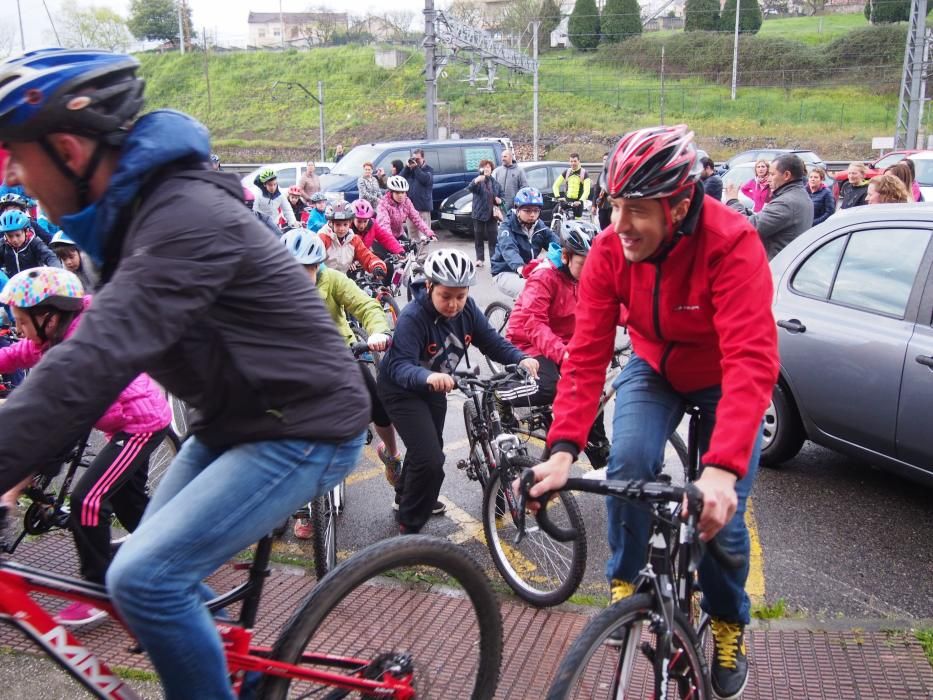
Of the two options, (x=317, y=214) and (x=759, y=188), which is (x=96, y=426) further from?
(x=759, y=188)

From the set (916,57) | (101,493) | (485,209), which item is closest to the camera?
(101,493)

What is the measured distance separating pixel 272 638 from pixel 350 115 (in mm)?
56350

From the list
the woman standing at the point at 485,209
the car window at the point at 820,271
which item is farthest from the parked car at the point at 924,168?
the car window at the point at 820,271

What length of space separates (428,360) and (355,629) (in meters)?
2.23

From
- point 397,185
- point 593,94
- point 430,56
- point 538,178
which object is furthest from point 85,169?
point 593,94

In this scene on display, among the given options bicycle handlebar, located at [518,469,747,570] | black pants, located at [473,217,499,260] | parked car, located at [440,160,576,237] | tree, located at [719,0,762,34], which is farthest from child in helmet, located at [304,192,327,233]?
tree, located at [719,0,762,34]

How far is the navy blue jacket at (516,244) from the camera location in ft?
28.4

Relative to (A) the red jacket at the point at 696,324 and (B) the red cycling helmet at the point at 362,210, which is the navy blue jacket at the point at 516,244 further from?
(A) the red jacket at the point at 696,324

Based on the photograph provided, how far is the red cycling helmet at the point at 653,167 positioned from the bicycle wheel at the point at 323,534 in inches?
94.4

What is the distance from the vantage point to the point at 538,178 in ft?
67.2

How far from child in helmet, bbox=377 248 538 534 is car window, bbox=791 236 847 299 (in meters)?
2.05

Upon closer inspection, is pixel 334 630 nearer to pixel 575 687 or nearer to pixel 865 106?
pixel 575 687

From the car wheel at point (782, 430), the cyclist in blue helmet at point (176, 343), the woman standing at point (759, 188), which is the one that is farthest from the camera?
the woman standing at point (759, 188)

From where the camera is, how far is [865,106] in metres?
51.4
